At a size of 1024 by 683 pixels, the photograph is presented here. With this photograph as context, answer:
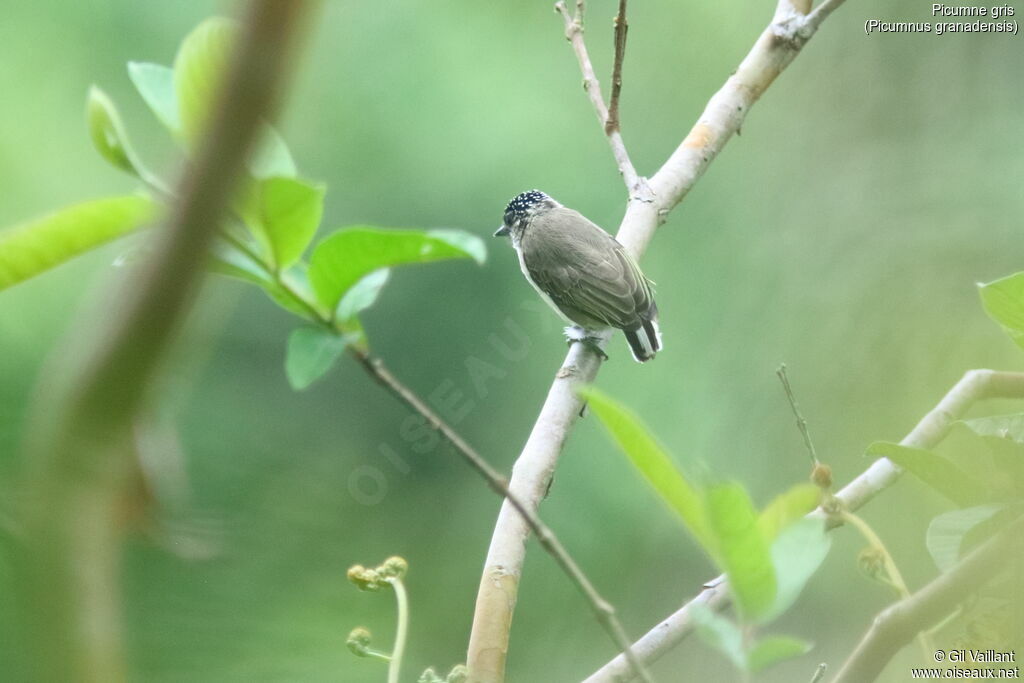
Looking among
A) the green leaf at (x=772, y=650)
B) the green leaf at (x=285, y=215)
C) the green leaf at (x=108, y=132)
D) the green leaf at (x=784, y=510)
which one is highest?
the green leaf at (x=108, y=132)

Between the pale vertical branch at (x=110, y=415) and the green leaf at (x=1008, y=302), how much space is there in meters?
0.53

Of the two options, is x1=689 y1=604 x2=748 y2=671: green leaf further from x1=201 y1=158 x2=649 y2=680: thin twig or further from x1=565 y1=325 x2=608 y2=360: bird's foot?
x1=565 y1=325 x2=608 y2=360: bird's foot

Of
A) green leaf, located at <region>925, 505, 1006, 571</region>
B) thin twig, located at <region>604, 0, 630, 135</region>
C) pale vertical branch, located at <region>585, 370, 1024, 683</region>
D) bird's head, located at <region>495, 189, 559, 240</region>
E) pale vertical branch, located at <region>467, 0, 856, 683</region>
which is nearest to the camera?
green leaf, located at <region>925, 505, 1006, 571</region>

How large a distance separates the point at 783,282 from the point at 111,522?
6.28ft

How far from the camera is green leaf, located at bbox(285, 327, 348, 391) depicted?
13.9 inches

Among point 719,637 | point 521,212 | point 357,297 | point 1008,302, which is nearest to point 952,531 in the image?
point 1008,302

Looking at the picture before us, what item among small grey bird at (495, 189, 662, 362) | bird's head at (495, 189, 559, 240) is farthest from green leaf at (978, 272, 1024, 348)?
bird's head at (495, 189, 559, 240)

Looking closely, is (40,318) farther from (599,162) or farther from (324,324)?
(599,162)

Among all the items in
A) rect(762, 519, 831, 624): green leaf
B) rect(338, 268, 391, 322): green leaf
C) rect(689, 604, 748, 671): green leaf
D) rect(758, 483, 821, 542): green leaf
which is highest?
rect(338, 268, 391, 322): green leaf

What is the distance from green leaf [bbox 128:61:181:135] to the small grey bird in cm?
111

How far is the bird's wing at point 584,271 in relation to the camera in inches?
64.1

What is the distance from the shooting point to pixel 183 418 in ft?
3.07

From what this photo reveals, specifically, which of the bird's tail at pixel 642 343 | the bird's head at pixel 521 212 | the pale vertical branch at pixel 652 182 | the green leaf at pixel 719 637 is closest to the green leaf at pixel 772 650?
the green leaf at pixel 719 637

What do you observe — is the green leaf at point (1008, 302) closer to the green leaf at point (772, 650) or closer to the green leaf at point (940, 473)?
the green leaf at point (940, 473)
